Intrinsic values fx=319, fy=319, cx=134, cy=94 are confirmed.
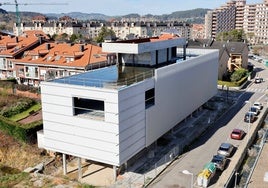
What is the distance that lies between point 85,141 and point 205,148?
15.7 metres

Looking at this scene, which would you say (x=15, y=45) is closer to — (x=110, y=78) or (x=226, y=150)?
(x=110, y=78)

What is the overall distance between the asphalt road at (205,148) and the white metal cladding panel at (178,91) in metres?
3.80

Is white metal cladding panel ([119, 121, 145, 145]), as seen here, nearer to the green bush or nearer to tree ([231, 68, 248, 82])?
the green bush

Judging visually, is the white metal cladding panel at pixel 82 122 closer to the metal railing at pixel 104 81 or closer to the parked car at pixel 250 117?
the metal railing at pixel 104 81

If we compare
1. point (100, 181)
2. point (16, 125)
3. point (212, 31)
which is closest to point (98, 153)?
point (100, 181)

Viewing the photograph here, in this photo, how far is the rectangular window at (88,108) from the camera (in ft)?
99.9

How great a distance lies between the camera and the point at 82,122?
98.3ft

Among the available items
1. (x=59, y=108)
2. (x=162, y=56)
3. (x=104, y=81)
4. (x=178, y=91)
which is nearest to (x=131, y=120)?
(x=104, y=81)

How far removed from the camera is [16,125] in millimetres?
42469

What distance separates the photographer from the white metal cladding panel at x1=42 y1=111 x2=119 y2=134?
2856cm

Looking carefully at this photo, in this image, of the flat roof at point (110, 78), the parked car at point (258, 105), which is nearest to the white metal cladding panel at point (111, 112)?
the flat roof at point (110, 78)

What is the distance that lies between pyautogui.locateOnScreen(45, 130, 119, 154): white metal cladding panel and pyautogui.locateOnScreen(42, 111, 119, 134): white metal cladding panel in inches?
35.8

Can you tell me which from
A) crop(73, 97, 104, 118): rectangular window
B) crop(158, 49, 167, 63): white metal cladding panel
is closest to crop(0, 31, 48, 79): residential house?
crop(158, 49, 167, 63): white metal cladding panel

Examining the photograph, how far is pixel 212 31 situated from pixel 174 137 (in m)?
156
